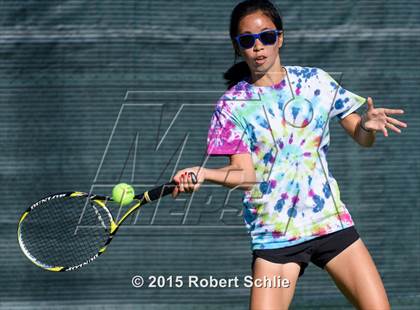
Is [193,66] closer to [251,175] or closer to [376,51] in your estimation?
[376,51]

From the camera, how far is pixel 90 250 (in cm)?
503

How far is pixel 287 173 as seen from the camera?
135 inches

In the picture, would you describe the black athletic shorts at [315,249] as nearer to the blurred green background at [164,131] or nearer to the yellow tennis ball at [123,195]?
the yellow tennis ball at [123,195]

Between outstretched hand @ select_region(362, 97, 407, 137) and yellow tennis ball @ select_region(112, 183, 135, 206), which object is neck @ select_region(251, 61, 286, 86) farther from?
yellow tennis ball @ select_region(112, 183, 135, 206)

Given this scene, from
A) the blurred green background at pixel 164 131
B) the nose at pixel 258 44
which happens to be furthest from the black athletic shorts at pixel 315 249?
the blurred green background at pixel 164 131

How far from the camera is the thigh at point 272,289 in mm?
3305

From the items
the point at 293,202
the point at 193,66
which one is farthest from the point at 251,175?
the point at 193,66

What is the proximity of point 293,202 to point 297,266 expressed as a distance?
0.24m

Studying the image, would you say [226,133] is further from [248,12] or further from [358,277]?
[358,277]

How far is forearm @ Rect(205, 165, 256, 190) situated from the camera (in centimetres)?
335

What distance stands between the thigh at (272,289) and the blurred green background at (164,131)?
5.75 feet

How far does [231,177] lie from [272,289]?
42cm

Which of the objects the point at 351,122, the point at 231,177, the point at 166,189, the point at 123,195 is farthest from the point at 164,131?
the point at 231,177

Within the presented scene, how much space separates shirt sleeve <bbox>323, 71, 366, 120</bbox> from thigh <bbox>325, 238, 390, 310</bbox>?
506mm
